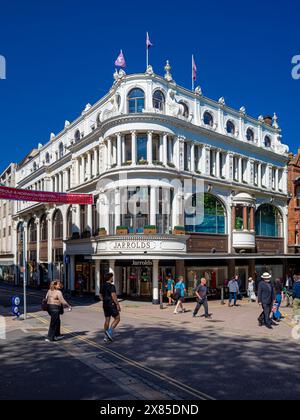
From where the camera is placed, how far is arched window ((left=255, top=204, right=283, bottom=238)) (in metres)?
35.9

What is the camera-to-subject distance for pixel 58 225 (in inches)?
1553

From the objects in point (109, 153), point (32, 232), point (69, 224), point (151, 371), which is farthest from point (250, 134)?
point (151, 371)

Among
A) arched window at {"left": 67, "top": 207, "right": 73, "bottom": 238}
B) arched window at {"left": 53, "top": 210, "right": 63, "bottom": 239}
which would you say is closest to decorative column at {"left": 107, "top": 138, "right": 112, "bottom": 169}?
arched window at {"left": 67, "top": 207, "right": 73, "bottom": 238}

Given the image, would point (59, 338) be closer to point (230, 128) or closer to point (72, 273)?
point (72, 273)

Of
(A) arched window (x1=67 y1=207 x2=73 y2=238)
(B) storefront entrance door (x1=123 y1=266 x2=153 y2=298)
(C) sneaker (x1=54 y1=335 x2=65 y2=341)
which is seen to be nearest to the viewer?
(C) sneaker (x1=54 y1=335 x2=65 y2=341)

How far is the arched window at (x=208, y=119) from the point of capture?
105 feet

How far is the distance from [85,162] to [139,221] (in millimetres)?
9587

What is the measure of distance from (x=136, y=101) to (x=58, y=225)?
1649 centimetres

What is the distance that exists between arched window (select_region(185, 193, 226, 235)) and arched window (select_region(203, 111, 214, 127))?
5.64m

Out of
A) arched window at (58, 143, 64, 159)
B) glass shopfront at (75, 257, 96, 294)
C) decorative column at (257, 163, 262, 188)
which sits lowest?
glass shopfront at (75, 257, 96, 294)

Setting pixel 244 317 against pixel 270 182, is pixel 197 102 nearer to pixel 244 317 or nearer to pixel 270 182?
pixel 270 182

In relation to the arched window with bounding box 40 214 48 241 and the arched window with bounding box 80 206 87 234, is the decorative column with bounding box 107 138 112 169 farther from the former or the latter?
the arched window with bounding box 40 214 48 241

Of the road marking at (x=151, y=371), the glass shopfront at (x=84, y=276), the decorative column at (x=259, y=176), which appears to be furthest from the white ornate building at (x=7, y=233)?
the road marking at (x=151, y=371)
